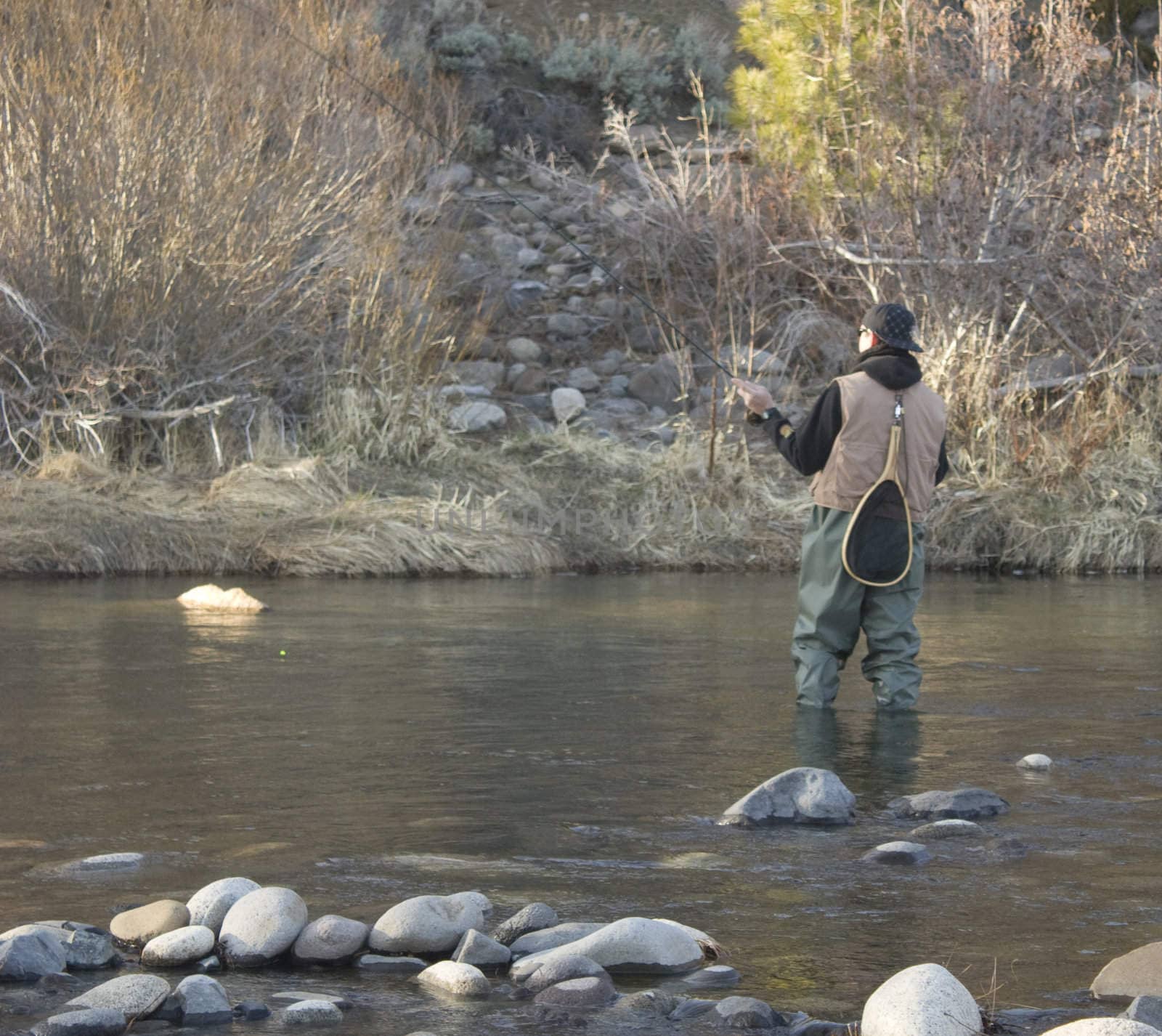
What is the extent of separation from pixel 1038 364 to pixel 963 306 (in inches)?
43.6

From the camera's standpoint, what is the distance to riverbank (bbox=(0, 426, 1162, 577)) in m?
15.4

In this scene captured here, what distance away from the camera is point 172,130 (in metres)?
16.7

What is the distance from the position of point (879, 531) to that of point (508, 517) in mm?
8660

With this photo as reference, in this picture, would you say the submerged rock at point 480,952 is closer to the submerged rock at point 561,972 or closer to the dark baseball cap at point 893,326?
the submerged rock at point 561,972

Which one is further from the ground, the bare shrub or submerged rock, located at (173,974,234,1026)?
the bare shrub

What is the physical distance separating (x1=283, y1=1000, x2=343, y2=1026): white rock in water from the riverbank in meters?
11.3

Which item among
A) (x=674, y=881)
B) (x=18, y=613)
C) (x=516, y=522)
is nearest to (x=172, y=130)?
(x=516, y=522)

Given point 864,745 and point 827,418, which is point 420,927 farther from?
point 827,418

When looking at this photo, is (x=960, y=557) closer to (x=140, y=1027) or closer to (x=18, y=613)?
(x=18, y=613)

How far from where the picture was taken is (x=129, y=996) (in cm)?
417

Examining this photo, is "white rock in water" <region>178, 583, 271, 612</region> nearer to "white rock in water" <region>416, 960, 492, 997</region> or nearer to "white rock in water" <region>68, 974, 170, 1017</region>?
"white rock in water" <region>416, 960, 492, 997</region>

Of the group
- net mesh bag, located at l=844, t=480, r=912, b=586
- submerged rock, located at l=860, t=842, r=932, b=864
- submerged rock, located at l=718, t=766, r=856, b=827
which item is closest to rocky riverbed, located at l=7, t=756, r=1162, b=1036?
submerged rock, located at l=860, t=842, r=932, b=864

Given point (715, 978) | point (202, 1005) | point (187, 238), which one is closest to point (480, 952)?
point (715, 978)

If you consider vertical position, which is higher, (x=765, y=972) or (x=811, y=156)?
(x=811, y=156)
